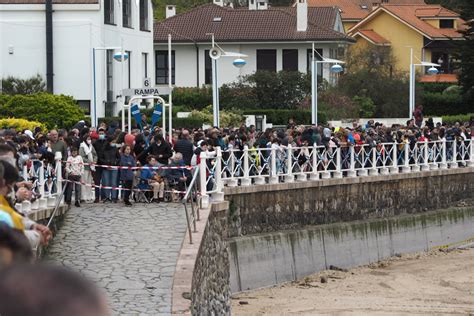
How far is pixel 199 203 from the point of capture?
20.1 metres

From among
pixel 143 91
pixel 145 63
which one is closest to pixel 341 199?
pixel 143 91

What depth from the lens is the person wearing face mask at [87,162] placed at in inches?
847

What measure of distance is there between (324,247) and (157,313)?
14855 mm

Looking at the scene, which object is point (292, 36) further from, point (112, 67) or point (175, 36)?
point (112, 67)

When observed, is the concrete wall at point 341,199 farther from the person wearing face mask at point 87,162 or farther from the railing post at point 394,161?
the person wearing face mask at point 87,162

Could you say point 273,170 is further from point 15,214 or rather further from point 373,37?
point 373,37

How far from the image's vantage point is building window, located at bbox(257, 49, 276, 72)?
65438mm

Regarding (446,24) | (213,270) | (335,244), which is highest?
(446,24)

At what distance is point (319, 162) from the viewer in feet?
90.9

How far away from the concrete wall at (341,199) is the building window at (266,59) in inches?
1235

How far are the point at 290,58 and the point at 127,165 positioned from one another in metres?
44.5

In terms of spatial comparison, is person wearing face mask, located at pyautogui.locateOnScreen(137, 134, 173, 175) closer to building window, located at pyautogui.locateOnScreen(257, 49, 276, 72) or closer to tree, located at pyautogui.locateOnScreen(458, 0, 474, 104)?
tree, located at pyautogui.locateOnScreen(458, 0, 474, 104)

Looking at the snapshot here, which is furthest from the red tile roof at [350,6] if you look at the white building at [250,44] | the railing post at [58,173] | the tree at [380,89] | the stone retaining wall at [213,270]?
the railing post at [58,173]

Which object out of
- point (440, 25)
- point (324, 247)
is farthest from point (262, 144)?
point (440, 25)
